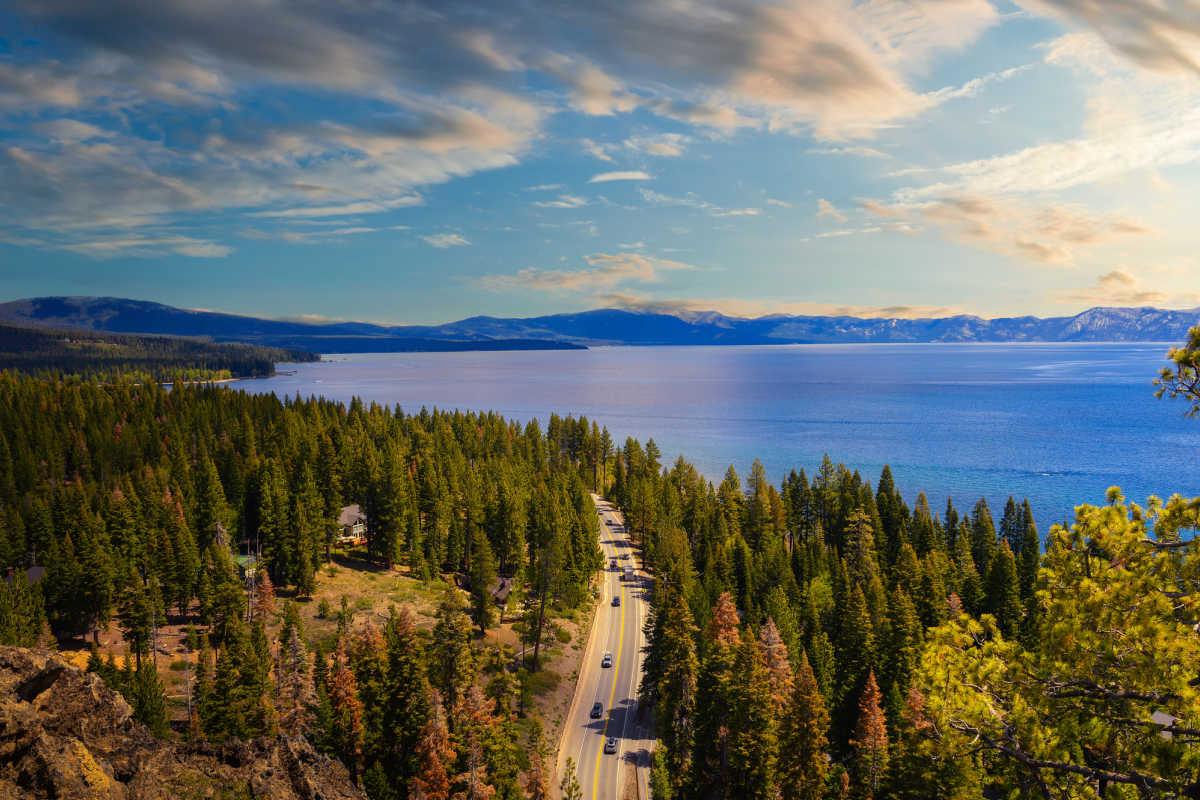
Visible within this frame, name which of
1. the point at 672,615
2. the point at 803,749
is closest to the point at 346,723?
the point at 672,615

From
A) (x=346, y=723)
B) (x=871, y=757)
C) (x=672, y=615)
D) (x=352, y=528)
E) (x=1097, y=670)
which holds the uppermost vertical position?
(x=1097, y=670)

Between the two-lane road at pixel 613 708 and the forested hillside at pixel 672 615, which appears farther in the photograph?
the two-lane road at pixel 613 708

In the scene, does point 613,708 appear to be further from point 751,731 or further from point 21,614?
point 21,614

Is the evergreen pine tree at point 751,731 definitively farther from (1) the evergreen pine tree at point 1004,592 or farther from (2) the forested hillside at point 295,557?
(1) the evergreen pine tree at point 1004,592

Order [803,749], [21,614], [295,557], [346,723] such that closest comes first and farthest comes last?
[803,749] < [346,723] < [21,614] < [295,557]

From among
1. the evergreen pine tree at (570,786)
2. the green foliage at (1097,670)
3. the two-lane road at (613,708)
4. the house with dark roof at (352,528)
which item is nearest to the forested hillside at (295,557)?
the evergreen pine tree at (570,786)
